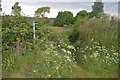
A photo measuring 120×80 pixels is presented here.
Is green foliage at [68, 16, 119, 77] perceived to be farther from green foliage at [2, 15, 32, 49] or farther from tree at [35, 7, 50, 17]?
green foliage at [2, 15, 32, 49]

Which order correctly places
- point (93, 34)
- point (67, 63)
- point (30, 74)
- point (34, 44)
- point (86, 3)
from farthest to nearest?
point (86, 3), point (93, 34), point (34, 44), point (67, 63), point (30, 74)

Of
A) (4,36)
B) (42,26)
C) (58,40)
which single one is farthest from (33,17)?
(4,36)

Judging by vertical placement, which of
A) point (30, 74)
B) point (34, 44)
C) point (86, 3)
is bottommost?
point (30, 74)

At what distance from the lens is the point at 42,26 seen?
4957 mm

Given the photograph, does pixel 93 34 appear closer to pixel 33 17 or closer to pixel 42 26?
pixel 42 26

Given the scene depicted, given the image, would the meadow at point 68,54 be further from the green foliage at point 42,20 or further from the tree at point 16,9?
the tree at point 16,9

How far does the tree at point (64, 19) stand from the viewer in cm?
652

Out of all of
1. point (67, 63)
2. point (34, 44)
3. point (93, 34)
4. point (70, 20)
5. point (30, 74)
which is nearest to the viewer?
point (30, 74)

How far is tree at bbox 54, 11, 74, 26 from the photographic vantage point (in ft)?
21.4

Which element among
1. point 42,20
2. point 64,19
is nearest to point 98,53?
point 42,20

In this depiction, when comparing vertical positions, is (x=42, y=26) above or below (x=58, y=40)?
above

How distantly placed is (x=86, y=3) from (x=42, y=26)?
1414 mm

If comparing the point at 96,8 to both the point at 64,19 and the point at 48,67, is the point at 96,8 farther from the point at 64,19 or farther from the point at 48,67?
the point at 48,67

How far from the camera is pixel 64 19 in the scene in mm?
6973
